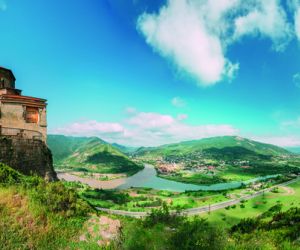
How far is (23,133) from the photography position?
825 inches

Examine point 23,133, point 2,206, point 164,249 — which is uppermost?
point 23,133

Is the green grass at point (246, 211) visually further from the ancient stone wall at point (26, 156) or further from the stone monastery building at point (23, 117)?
the stone monastery building at point (23, 117)

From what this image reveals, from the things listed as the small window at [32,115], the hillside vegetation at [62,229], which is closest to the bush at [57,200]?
the hillside vegetation at [62,229]

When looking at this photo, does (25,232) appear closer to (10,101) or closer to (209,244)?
(209,244)

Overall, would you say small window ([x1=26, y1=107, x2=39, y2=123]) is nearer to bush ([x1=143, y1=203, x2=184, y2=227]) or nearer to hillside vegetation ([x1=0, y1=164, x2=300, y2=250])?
hillside vegetation ([x1=0, y1=164, x2=300, y2=250])

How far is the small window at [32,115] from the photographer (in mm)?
21781

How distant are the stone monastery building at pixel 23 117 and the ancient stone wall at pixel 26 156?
2.37 feet

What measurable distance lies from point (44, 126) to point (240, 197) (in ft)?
323

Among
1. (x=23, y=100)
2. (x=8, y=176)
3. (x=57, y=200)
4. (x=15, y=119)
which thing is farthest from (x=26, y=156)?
(x=57, y=200)

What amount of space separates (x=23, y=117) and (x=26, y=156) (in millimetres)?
3620

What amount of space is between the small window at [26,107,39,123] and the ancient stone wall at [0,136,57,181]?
192cm

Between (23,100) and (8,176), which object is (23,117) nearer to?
(23,100)

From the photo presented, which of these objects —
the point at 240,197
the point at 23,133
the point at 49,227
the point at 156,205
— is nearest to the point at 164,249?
the point at 49,227

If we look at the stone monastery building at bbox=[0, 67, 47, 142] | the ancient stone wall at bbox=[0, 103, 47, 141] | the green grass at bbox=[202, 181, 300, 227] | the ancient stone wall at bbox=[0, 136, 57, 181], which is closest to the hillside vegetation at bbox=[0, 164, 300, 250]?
the ancient stone wall at bbox=[0, 136, 57, 181]
